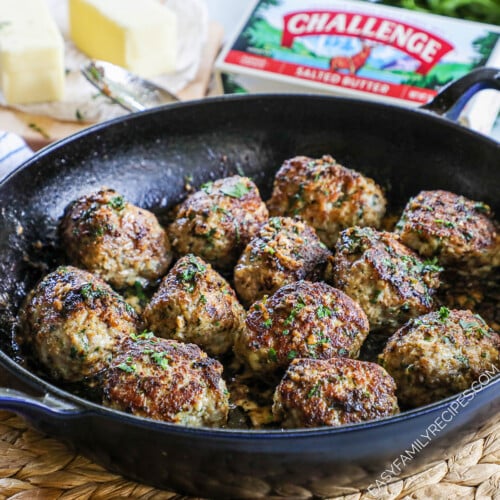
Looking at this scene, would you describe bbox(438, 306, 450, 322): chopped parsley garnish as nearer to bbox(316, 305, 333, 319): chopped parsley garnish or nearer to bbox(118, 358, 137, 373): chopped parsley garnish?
bbox(316, 305, 333, 319): chopped parsley garnish

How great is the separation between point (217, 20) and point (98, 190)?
325 cm

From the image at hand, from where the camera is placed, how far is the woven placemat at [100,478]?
2189 millimetres

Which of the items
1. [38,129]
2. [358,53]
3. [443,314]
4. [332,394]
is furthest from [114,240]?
[358,53]

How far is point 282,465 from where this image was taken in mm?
1807

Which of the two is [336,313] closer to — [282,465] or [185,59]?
[282,465]

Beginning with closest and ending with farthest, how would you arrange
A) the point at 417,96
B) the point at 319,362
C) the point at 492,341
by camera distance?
the point at 319,362
the point at 492,341
the point at 417,96

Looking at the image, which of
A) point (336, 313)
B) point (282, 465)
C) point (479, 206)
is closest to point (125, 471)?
point (282, 465)

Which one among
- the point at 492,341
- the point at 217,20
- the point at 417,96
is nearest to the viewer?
the point at 492,341

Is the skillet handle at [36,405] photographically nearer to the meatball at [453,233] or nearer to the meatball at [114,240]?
the meatball at [114,240]

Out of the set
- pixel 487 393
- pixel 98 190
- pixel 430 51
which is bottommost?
pixel 98 190

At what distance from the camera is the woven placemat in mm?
2189

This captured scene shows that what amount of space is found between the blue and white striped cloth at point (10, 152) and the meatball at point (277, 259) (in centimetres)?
127

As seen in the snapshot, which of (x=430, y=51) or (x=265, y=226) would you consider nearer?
(x=265, y=226)

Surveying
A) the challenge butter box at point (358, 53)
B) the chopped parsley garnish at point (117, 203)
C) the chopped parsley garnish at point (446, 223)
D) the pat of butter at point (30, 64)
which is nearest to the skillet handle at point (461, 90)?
the chopped parsley garnish at point (446, 223)
